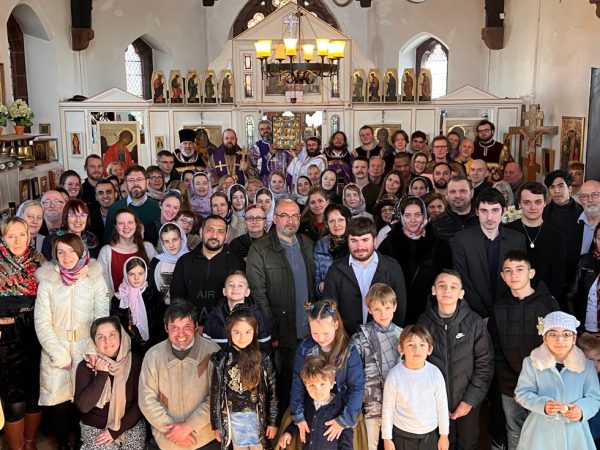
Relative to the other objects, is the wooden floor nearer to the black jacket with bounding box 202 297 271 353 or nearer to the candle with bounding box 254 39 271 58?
the black jacket with bounding box 202 297 271 353

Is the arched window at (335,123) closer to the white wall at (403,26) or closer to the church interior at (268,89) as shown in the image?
the church interior at (268,89)

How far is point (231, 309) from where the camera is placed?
4.29m

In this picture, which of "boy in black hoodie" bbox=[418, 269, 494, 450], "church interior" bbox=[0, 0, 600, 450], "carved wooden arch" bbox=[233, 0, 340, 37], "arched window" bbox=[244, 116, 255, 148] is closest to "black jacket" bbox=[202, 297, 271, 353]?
"boy in black hoodie" bbox=[418, 269, 494, 450]

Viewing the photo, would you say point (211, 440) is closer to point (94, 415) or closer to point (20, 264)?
point (94, 415)

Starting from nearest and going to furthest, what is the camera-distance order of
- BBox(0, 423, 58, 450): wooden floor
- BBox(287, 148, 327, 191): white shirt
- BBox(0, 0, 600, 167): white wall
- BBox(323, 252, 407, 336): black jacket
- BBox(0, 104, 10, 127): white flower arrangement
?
1. BBox(323, 252, 407, 336): black jacket
2. BBox(0, 423, 58, 450): wooden floor
3. BBox(0, 104, 10, 127): white flower arrangement
4. BBox(287, 148, 327, 191): white shirt
5. BBox(0, 0, 600, 167): white wall

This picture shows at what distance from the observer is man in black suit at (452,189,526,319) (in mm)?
4582

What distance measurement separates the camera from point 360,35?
1625cm

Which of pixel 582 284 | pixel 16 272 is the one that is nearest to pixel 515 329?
pixel 582 284

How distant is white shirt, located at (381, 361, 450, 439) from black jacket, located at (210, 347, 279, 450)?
27.4 inches

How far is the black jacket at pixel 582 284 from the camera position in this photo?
4570 millimetres

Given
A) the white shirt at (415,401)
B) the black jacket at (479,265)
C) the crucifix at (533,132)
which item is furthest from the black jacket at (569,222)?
the crucifix at (533,132)

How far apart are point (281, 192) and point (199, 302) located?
292cm

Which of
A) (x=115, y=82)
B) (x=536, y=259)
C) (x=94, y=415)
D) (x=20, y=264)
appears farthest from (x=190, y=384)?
(x=115, y=82)

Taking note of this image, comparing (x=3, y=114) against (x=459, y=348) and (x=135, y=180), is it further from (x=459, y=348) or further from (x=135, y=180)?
(x=459, y=348)
